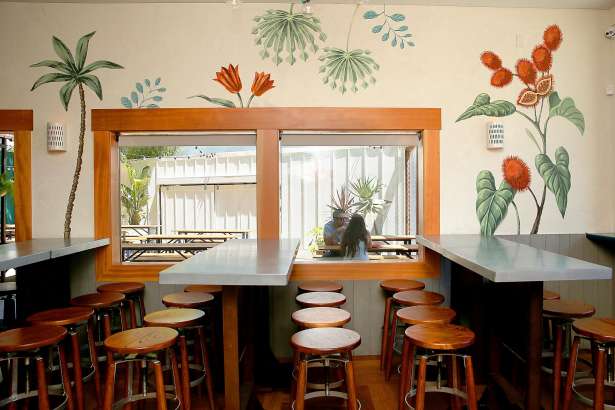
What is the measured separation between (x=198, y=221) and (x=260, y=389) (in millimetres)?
2326

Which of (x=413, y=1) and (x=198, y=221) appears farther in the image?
(x=198, y=221)

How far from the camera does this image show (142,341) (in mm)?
2139

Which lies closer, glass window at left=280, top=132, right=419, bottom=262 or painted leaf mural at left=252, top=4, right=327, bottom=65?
painted leaf mural at left=252, top=4, right=327, bottom=65

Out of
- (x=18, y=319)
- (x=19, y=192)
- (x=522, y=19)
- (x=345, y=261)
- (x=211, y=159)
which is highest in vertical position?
(x=522, y=19)

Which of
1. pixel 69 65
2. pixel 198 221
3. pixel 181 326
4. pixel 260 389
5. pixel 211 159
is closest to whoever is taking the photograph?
pixel 181 326

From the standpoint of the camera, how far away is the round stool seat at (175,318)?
8.18 feet

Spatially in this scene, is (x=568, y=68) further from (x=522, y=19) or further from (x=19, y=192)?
(x=19, y=192)

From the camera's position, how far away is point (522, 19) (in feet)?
12.6

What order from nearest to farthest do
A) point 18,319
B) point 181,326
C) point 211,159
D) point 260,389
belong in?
point 181,326, point 260,389, point 18,319, point 211,159

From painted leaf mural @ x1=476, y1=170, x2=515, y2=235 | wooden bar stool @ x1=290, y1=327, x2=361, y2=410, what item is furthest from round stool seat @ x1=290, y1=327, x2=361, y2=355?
painted leaf mural @ x1=476, y1=170, x2=515, y2=235

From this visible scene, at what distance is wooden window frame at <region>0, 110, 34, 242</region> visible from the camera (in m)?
3.72

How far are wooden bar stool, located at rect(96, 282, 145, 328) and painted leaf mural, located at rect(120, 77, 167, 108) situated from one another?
4.59 feet

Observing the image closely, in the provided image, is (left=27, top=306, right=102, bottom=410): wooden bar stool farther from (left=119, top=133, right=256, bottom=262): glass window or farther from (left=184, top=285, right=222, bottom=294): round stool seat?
(left=119, top=133, right=256, bottom=262): glass window

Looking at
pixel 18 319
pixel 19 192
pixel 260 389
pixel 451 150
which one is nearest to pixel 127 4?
pixel 19 192
